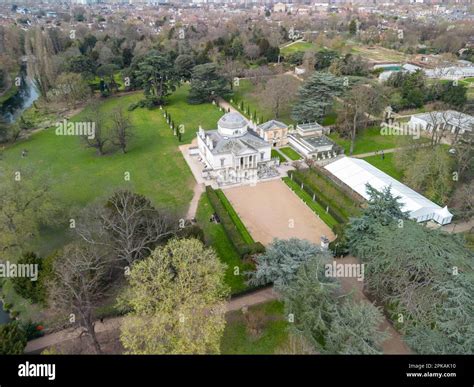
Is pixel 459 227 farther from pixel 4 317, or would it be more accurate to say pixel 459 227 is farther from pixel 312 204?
pixel 4 317

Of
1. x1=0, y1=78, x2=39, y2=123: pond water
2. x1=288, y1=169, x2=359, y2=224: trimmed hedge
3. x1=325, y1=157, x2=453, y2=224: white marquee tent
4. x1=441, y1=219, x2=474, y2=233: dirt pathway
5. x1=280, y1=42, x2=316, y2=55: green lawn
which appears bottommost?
x1=0, y1=78, x2=39, y2=123: pond water

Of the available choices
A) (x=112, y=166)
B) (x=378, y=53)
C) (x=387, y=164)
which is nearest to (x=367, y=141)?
(x=387, y=164)

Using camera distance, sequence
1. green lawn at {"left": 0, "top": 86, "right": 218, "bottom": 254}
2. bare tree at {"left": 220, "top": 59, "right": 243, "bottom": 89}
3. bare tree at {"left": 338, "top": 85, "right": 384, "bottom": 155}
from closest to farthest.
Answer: green lawn at {"left": 0, "top": 86, "right": 218, "bottom": 254} < bare tree at {"left": 338, "top": 85, "right": 384, "bottom": 155} < bare tree at {"left": 220, "top": 59, "right": 243, "bottom": 89}

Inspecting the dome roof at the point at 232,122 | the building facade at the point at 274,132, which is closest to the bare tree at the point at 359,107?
the building facade at the point at 274,132

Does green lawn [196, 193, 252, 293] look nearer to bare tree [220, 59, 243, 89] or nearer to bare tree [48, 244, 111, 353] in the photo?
bare tree [48, 244, 111, 353]

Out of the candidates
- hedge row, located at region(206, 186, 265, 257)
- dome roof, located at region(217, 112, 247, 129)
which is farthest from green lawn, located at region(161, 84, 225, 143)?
hedge row, located at region(206, 186, 265, 257)

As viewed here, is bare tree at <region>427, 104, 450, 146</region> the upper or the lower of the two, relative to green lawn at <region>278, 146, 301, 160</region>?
upper

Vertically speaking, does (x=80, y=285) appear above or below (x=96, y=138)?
below
